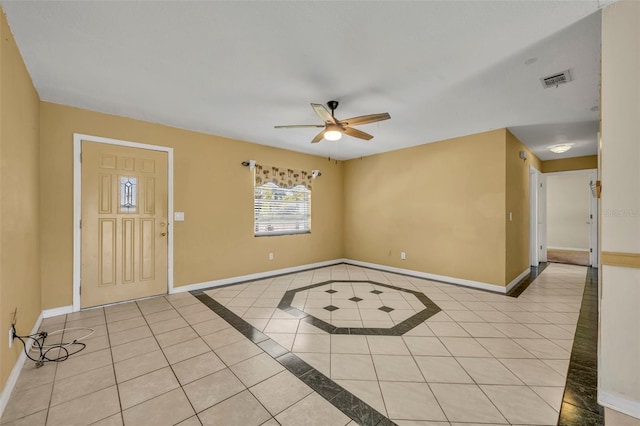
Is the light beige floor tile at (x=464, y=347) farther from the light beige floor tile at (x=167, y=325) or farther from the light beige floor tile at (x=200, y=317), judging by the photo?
the light beige floor tile at (x=167, y=325)

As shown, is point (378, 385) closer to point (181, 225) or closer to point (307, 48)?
point (307, 48)

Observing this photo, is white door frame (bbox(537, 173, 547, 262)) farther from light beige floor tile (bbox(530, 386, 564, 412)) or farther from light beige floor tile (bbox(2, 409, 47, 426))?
light beige floor tile (bbox(2, 409, 47, 426))

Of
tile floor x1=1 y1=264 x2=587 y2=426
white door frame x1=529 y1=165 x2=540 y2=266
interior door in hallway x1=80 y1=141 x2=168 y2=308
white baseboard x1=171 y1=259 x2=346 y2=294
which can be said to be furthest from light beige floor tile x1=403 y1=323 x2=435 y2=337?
white door frame x1=529 y1=165 x2=540 y2=266

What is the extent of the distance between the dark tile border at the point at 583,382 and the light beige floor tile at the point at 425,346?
759mm

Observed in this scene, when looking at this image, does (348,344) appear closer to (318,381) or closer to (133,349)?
(318,381)

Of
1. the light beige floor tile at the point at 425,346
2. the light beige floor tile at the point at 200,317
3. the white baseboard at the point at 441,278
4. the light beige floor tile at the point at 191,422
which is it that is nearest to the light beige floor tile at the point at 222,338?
the light beige floor tile at the point at 200,317

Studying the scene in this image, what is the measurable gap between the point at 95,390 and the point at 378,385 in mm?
1947

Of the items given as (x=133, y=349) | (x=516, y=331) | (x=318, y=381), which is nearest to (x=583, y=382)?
(x=516, y=331)

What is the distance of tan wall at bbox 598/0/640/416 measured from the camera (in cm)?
162

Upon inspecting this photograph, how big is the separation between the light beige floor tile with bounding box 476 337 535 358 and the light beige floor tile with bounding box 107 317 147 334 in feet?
11.3

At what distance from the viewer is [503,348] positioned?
7.60 ft

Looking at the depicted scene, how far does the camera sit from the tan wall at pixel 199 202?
9.91 ft

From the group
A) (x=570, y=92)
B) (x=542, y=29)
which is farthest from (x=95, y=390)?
(x=570, y=92)

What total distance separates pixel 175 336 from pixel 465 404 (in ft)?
8.19
